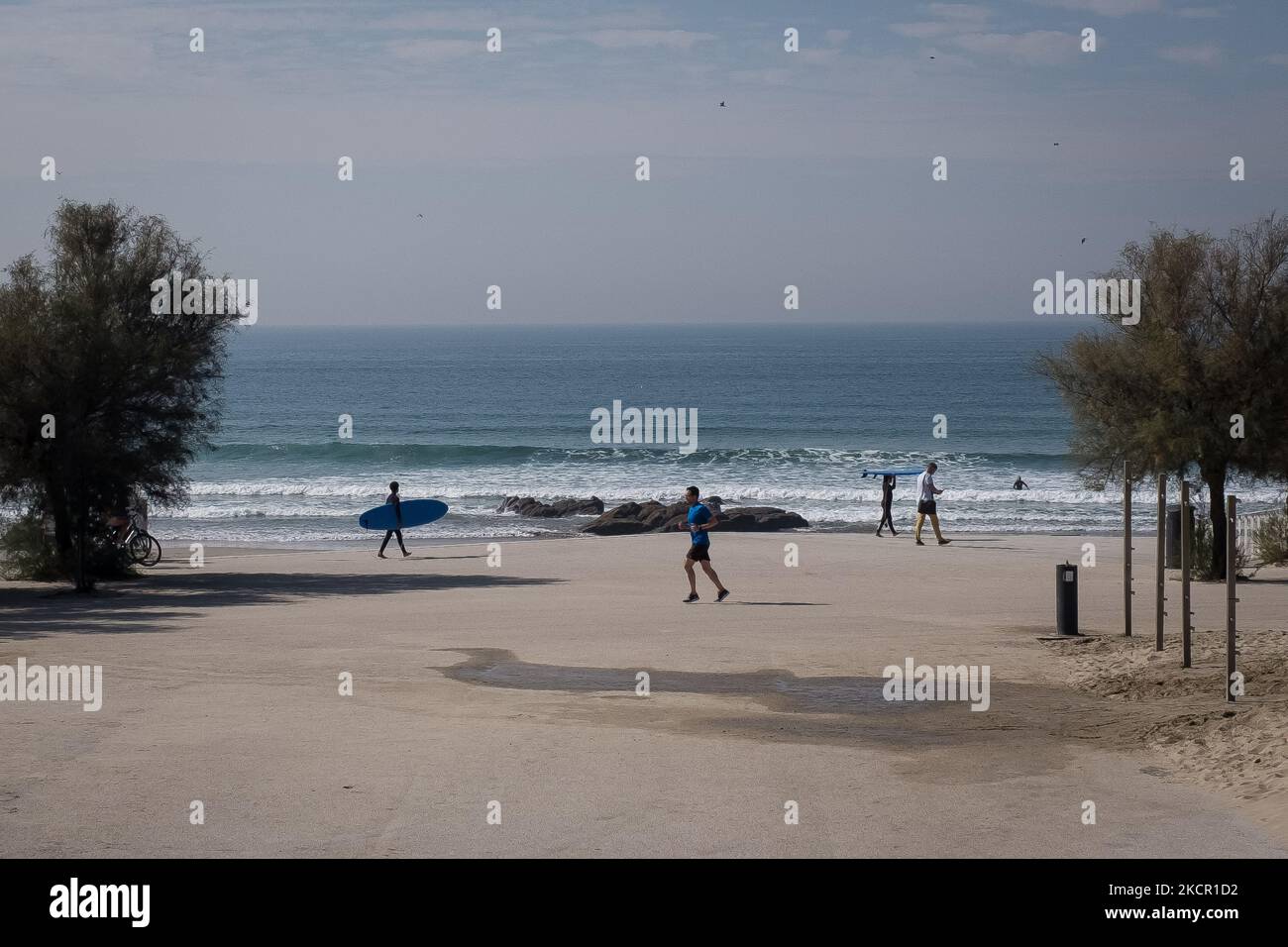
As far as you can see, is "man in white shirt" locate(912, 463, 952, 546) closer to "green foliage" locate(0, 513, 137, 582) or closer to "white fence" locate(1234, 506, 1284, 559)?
"white fence" locate(1234, 506, 1284, 559)

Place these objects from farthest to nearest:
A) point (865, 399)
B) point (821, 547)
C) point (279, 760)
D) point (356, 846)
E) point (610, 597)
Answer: point (865, 399) < point (821, 547) < point (610, 597) < point (279, 760) < point (356, 846)

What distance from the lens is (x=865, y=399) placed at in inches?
A: 3469

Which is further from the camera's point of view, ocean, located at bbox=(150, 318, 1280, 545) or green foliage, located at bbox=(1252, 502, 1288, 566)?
ocean, located at bbox=(150, 318, 1280, 545)

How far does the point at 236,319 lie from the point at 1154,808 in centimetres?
1898

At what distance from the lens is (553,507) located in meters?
40.5

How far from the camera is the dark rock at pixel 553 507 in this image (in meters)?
40.2

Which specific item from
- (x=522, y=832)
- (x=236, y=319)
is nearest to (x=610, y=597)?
(x=236, y=319)

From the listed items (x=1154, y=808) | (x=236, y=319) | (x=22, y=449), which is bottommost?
(x=1154, y=808)

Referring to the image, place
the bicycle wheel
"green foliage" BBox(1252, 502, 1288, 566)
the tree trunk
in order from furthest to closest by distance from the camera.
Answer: the bicycle wheel, "green foliage" BBox(1252, 502, 1288, 566), the tree trunk

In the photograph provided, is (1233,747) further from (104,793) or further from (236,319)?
(236,319)

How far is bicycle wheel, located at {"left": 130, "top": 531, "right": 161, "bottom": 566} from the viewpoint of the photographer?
81.1 ft

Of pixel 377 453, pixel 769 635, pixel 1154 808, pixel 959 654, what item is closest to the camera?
pixel 1154 808

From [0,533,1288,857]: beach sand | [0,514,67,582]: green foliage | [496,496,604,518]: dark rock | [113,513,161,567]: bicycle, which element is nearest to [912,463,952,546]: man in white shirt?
[0,533,1288,857]: beach sand

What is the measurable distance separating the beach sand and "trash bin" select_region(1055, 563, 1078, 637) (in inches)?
15.9
